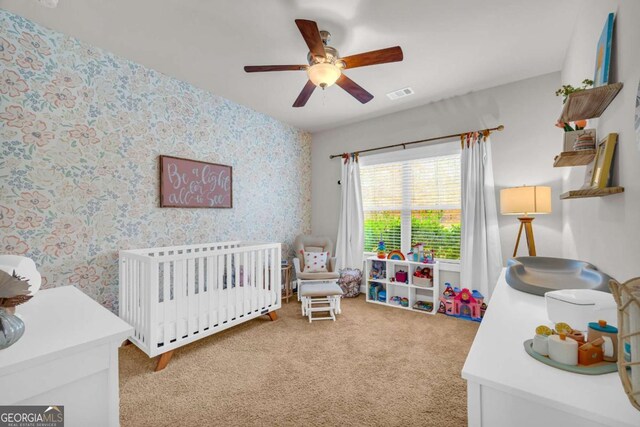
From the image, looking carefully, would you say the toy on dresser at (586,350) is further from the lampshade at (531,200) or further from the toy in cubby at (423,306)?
the toy in cubby at (423,306)

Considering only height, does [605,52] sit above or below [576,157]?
above

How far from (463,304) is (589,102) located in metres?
2.29

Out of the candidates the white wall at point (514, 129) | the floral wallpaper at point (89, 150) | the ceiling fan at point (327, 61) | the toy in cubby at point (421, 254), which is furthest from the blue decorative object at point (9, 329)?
the white wall at point (514, 129)

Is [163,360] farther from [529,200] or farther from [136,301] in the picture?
[529,200]

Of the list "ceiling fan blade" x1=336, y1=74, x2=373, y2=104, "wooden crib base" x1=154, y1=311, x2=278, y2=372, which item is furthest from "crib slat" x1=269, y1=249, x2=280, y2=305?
"ceiling fan blade" x1=336, y1=74, x2=373, y2=104

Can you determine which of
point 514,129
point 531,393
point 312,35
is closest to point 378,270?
point 514,129

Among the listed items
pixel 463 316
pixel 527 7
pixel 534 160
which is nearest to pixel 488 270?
pixel 463 316

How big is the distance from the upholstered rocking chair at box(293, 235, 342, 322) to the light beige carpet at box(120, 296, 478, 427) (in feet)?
0.96

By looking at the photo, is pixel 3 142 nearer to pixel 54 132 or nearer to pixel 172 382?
pixel 54 132

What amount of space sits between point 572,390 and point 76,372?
1258 mm

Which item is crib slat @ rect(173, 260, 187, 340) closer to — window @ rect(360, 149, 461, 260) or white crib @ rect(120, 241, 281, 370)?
white crib @ rect(120, 241, 281, 370)

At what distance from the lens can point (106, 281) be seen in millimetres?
2252

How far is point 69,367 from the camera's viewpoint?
0.74 metres

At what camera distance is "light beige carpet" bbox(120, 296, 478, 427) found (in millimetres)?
1498
